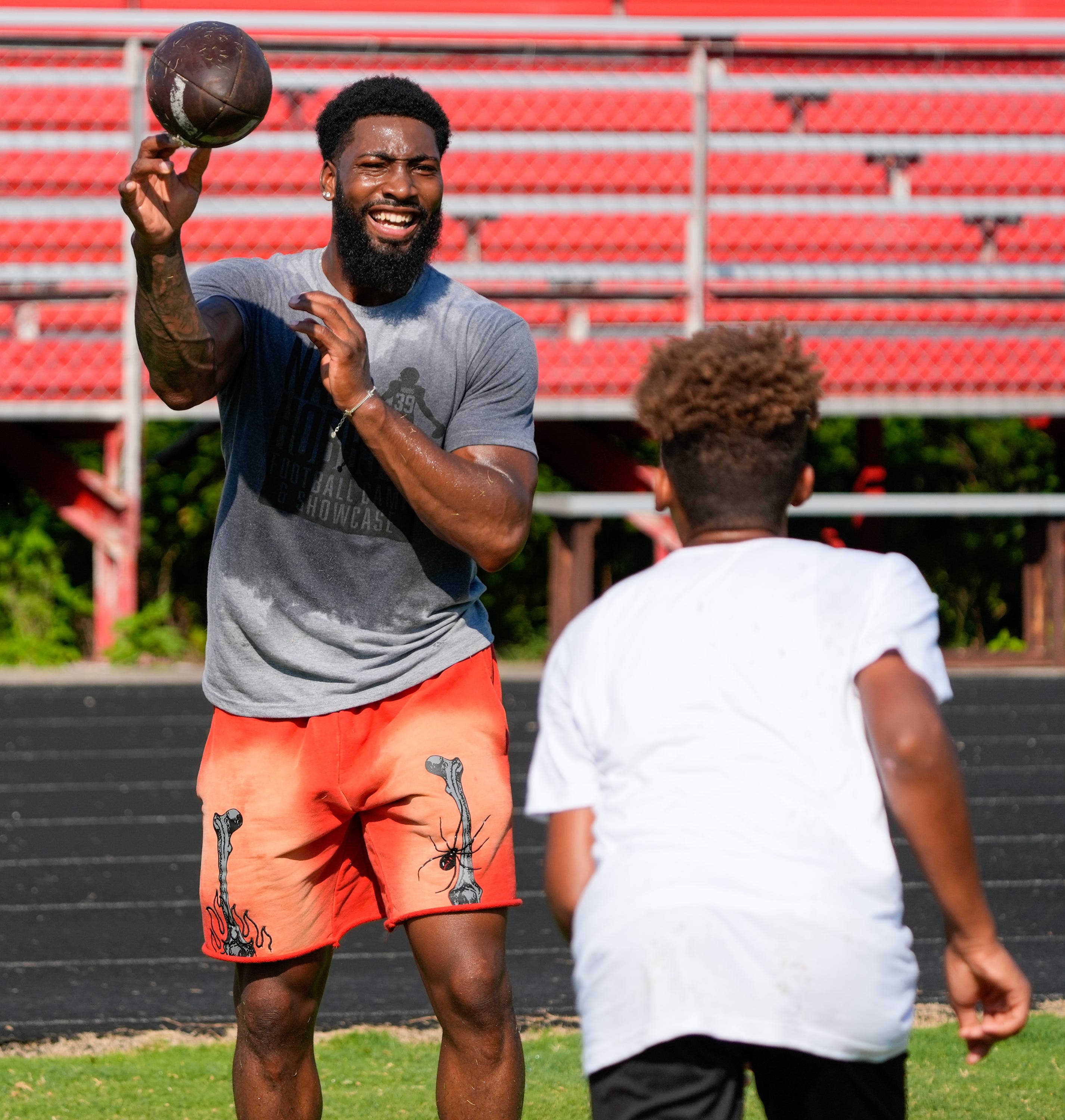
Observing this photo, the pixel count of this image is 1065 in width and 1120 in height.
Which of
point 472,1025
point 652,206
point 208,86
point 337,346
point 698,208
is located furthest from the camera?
point 652,206

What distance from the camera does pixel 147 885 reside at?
247 inches

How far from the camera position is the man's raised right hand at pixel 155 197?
2.79 meters

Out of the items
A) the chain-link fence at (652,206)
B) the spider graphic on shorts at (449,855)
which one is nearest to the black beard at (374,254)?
the spider graphic on shorts at (449,855)

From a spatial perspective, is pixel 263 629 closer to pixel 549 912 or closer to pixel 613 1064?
pixel 613 1064

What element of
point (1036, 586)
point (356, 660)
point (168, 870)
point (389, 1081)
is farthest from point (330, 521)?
point (1036, 586)

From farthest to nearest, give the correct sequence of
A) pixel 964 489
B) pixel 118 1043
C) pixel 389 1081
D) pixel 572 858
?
pixel 964 489 → pixel 118 1043 → pixel 389 1081 → pixel 572 858

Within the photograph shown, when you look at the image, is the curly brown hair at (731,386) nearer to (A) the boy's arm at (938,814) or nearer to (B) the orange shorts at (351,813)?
(A) the boy's arm at (938,814)

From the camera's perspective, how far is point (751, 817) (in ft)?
6.70

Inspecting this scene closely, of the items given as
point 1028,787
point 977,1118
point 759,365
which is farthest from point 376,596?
point 1028,787

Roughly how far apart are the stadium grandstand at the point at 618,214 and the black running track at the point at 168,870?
2090 mm

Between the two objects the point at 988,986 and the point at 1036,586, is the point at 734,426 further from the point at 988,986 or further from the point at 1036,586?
the point at 1036,586

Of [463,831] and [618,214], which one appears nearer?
[463,831]

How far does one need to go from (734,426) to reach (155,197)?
3.75 feet

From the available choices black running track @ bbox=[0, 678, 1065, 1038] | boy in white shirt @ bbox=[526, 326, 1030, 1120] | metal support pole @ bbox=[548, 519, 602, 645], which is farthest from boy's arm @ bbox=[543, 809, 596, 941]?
metal support pole @ bbox=[548, 519, 602, 645]
